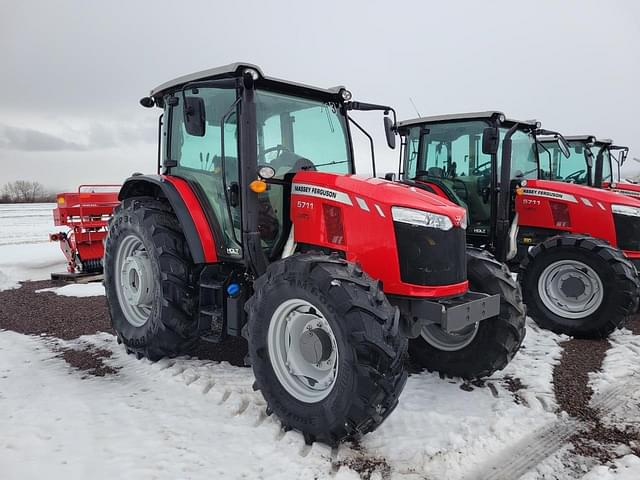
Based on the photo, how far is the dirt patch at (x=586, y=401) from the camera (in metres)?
3.09

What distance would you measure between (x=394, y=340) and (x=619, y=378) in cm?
261

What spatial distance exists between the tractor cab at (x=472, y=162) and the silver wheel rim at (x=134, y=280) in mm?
3314

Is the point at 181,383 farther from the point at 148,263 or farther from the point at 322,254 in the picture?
the point at 322,254

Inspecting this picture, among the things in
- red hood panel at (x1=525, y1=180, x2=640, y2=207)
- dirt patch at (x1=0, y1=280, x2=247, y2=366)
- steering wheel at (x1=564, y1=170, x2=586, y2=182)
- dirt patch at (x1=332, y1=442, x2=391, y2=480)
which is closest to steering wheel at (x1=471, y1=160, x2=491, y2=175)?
red hood panel at (x1=525, y1=180, x2=640, y2=207)

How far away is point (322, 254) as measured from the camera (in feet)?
11.1

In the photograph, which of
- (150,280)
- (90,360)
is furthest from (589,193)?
(90,360)

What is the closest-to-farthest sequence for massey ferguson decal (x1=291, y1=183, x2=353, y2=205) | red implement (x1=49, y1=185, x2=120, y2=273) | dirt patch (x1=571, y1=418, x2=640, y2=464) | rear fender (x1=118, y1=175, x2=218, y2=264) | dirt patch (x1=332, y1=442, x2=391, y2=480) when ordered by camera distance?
1. dirt patch (x1=332, y1=442, x2=391, y2=480)
2. dirt patch (x1=571, y1=418, x2=640, y2=464)
3. massey ferguson decal (x1=291, y1=183, x2=353, y2=205)
4. rear fender (x1=118, y1=175, x2=218, y2=264)
5. red implement (x1=49, y1=185, x2=120, y2=273)

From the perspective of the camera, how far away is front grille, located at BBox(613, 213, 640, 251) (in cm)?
606

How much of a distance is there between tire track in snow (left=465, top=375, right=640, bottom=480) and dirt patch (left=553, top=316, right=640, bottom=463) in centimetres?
7

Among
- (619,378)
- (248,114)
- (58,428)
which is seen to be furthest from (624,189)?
(58,428)

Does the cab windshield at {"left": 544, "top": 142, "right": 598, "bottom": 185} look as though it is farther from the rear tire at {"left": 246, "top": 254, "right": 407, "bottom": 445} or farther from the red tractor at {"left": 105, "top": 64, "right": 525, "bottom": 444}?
the rear tire at {"left": 246, "top": 254, "right": 407, "bottom": 445}

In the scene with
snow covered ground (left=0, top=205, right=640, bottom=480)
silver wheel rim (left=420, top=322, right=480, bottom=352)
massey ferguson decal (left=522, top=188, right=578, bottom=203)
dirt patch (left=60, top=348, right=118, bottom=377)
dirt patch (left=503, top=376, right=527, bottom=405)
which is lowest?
dirt patch (left=503, top=376, right=527, bottom=405)

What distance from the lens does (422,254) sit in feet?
10.7

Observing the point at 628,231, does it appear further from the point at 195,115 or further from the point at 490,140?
the point at 195,115
